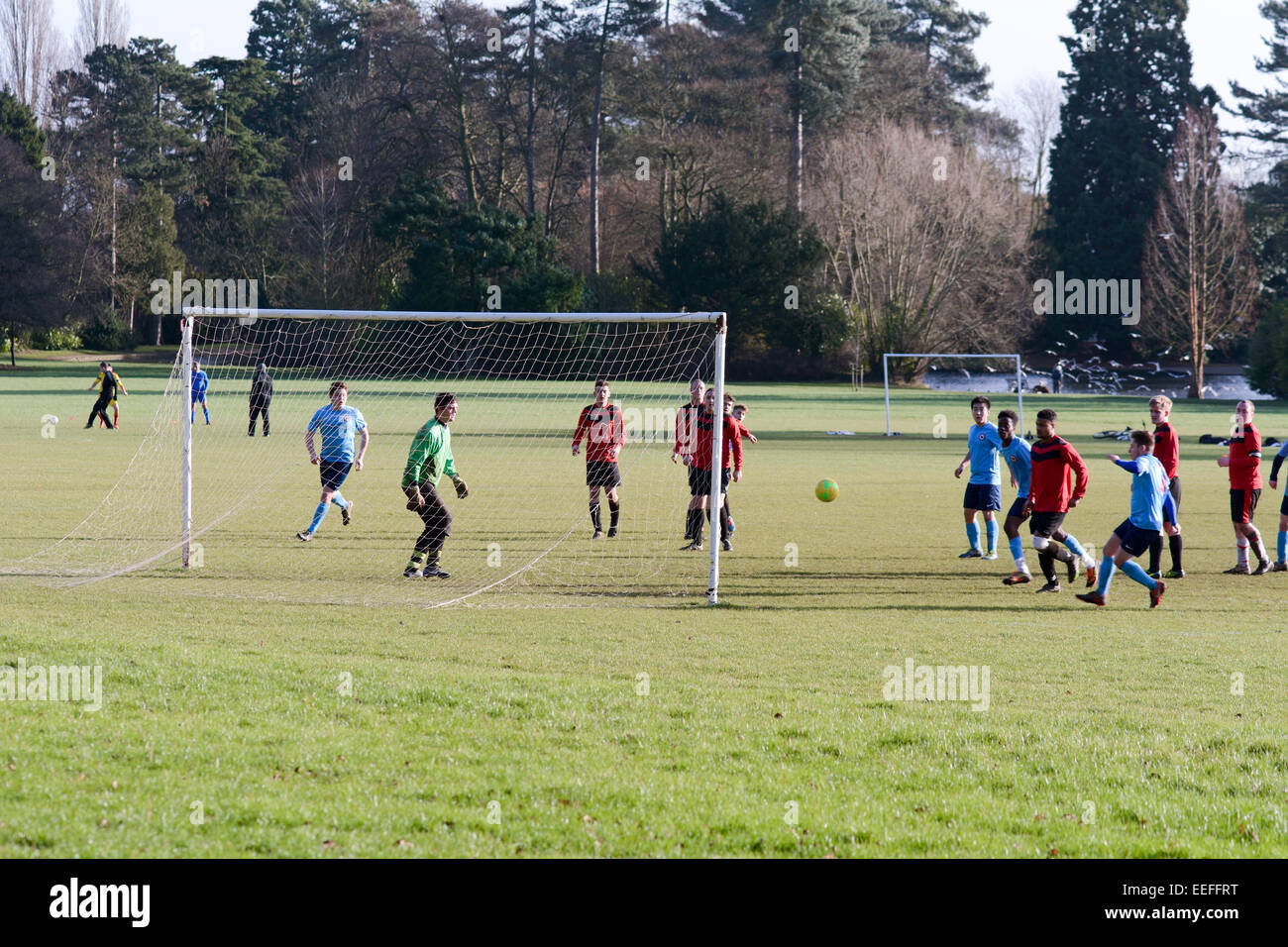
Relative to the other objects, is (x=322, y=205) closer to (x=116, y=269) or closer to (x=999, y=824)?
(x=116, y=269)

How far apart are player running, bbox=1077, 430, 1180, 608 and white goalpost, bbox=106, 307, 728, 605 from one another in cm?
326

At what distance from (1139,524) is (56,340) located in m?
63.3

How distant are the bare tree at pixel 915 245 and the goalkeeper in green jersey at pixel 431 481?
48782mm

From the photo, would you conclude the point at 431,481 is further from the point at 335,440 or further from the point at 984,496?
the point at 984,496

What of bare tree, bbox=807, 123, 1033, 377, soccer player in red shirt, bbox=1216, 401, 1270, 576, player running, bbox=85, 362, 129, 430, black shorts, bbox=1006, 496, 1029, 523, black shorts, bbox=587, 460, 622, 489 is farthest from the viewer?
bare tree, bbox=807, 123, 1033, 377

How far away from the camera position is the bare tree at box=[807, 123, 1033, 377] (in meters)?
58.6

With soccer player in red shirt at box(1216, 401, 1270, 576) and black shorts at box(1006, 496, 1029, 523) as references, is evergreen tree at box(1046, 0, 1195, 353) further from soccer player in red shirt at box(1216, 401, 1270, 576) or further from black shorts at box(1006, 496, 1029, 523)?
black shorts at box(1006, 496, 1029, 523)

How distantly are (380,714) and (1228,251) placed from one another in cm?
5809

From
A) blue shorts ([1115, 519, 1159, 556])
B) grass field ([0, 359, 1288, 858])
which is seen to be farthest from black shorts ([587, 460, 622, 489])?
blue shorts ([1115, 519, 1159, 556])

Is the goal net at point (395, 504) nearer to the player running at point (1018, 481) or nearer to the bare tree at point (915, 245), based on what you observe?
the player running at point (1018, 481)

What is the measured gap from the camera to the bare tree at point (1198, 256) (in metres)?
56.4

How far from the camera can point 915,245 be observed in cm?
5875

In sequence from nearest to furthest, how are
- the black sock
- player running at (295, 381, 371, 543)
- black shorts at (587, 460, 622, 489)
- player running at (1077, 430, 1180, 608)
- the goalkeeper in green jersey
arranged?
player running at (1077, 430, 1180, 608)
the goalkeeper in green jersey
player running at (295, 381, 371, 543)
the black sock
black shorts at (587, 460, 622, 489)

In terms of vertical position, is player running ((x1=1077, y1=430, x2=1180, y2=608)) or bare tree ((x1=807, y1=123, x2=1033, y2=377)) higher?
bare tree ((x1=807, y1=123, x2=1033, y2=377))
